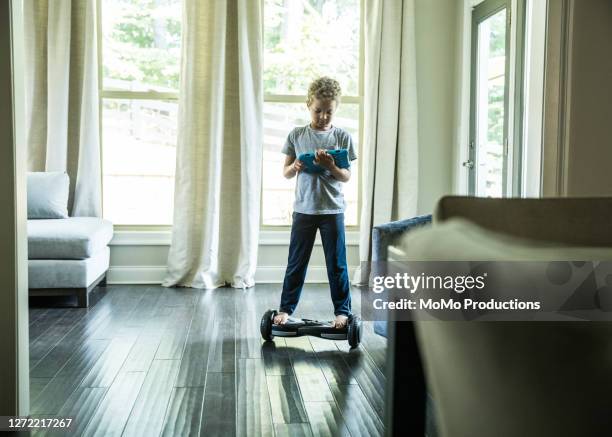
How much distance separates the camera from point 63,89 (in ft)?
18.3

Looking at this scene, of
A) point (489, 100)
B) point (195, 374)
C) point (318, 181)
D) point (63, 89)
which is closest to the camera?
point (195, 374)

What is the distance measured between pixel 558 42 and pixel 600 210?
2.00m

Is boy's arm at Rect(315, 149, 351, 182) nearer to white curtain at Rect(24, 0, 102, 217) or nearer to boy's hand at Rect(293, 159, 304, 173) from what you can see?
boy's hand at Rect(293, 159, 304, 173)

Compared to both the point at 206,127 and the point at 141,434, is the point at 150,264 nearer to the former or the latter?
the point at 206,127

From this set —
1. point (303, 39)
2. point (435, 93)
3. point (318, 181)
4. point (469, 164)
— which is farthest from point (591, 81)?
point (303, 39)

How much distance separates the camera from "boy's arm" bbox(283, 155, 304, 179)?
3.84m

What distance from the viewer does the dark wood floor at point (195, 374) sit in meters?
2.67

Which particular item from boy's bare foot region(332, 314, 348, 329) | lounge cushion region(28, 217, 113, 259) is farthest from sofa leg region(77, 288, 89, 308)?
boy's bare foot region(332, 314, 348, 329)

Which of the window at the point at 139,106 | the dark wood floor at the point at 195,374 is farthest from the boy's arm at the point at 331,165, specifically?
the window at the point at 139,106

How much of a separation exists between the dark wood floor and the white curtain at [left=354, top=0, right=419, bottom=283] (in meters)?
1.35

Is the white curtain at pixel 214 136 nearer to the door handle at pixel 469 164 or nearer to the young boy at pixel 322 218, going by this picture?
the door handle at pixel 469 164

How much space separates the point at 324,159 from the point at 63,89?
2.77m

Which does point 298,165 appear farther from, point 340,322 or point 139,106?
point 139,106

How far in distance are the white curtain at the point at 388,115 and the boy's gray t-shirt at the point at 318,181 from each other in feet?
6.50
